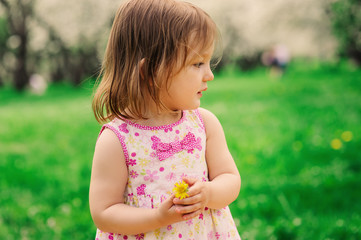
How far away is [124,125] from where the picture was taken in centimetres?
173

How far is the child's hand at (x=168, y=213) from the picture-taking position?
1511mm

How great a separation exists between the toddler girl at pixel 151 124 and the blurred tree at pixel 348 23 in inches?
478

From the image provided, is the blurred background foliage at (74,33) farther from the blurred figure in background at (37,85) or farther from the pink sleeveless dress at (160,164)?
the pink sleeveless dress at (160,164)

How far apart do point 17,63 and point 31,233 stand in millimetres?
16263

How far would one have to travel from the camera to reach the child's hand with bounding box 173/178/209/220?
1.48m

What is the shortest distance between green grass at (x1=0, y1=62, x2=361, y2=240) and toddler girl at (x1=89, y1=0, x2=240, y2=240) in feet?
5.11

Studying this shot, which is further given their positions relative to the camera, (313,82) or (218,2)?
(218,2)

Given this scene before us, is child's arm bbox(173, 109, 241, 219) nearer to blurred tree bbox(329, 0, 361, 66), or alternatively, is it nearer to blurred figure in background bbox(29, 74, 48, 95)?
blurred tree bbox(329, 0, 361, 66)

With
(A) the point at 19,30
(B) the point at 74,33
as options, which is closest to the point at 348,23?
(B) the point at 74,33

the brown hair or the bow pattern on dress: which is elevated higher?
the brown hair

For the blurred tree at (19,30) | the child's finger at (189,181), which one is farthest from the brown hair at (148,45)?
the blurred tree at (19,30)

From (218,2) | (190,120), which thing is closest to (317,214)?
(190,120)

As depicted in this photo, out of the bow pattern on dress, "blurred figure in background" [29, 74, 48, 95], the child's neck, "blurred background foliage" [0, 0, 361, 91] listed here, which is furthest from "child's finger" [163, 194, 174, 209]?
"blurred figure in background" [29, 74, 48, 95]

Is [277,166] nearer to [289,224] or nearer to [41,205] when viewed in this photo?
[289,224]
